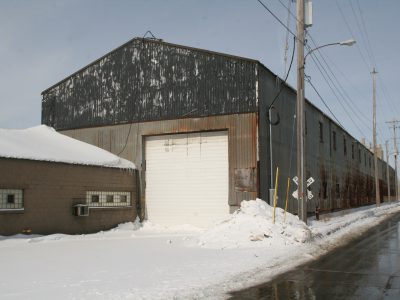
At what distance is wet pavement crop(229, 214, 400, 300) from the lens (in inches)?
338

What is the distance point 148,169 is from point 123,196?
7.03 ft

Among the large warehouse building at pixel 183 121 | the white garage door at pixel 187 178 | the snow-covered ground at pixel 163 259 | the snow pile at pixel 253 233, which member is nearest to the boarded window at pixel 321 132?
the large warehouse building at pixel 183 121

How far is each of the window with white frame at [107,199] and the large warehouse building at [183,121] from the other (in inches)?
43.2

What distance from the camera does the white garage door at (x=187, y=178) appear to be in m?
23.3

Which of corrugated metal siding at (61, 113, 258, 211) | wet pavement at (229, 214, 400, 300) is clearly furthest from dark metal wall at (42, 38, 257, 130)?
wet pavement at (229, 214, 400, 300)

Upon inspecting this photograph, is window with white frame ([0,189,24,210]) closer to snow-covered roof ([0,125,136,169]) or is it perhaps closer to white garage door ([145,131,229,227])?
snow-covered roof ([0,125,136,169])

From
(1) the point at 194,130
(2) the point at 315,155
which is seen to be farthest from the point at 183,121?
(2) the point at 315,155

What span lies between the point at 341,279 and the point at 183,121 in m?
15.4

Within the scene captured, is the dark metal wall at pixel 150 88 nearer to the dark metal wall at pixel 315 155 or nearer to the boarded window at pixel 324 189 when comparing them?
the dark metal wall at pixel 315 155

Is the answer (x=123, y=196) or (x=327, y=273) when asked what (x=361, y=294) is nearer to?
(x=327, y=273)

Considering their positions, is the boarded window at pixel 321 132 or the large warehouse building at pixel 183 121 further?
A: the boarded window at pixel 321 132

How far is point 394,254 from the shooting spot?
560 inches

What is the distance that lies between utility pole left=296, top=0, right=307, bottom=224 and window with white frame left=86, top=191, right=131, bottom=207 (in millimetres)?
10127

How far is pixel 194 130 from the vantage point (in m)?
23.9
